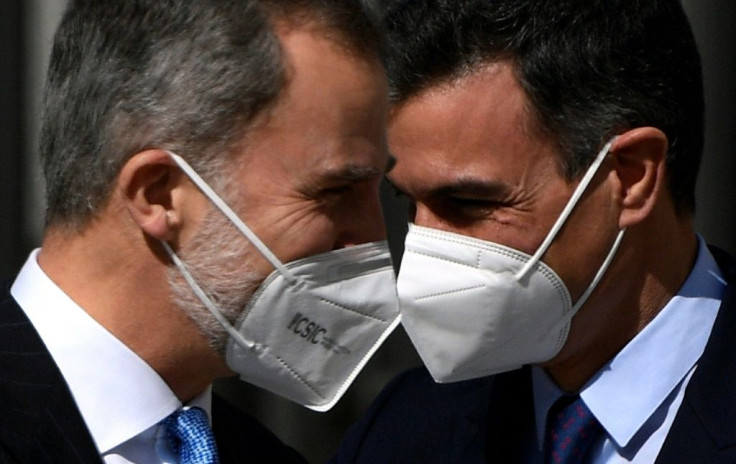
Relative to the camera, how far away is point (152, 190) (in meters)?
2.69

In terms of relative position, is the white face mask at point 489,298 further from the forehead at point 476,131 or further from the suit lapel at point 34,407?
the suit lapel at point 34,407

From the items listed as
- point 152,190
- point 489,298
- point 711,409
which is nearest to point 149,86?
point 152,190

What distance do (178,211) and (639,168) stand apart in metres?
0.99

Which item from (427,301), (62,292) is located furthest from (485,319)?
(62,292)

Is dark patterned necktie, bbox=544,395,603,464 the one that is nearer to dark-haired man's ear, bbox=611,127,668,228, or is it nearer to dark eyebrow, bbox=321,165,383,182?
dark-haired man's ear, bbox=611,127,668,228

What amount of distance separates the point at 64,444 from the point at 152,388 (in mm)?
216

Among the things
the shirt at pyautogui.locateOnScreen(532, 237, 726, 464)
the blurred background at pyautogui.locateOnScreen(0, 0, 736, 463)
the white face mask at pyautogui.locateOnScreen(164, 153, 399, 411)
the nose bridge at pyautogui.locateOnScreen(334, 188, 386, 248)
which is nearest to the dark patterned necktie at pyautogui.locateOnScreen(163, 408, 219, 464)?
the white face mask at pyautogui.locateOnScreen(164, 153, 399, 411)

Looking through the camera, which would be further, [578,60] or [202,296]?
[578,60]

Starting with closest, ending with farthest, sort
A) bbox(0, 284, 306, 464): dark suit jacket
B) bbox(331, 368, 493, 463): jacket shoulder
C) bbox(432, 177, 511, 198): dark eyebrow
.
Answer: bbox(0, 284, 306, 464): dark suit jacket < bbox(432, 177, 511, 198): dark eyebrow < bbox(331, 368, 493, 463): jacket shoulder

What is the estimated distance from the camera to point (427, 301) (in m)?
3.11

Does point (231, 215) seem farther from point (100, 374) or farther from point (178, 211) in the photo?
point (100, 374)

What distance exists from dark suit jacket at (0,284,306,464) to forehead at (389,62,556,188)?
883mm

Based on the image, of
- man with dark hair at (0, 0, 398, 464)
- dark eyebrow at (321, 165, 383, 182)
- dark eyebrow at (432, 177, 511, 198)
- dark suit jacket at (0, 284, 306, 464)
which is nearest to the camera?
dark suit jacket at (0, 284, 306, 464)

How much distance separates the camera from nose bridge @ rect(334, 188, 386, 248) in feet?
9.48
